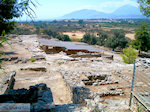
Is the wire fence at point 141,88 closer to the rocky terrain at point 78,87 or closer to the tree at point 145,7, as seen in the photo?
the rocky terrain at point 78,87

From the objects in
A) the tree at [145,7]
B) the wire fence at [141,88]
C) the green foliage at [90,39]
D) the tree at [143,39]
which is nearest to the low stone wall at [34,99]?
the wire fence at [141,88]

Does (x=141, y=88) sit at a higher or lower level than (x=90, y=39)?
higher

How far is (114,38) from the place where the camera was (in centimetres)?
3741

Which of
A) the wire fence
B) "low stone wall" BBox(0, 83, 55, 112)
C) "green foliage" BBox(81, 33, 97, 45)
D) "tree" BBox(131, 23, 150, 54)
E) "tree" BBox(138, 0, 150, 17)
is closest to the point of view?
"low stone wall" BBox(0, 83, 55, 112)

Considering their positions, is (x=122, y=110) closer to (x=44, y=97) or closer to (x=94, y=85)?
(x=44, y=97)

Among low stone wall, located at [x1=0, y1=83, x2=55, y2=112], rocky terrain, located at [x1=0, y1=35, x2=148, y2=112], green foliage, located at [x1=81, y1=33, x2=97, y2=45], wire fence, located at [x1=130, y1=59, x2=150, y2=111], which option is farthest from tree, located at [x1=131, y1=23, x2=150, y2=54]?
low stone wall, located at [x1=0, y1=83, x2=55, y2=112]

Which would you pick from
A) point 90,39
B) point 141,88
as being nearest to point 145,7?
point 141,88

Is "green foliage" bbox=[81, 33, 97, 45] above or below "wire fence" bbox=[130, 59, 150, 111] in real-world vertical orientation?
below

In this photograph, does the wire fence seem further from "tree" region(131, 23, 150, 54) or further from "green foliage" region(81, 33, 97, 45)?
"green foliage" region(81, 33, 97, 45)

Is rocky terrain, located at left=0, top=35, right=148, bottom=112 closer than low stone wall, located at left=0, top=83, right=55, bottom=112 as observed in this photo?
No

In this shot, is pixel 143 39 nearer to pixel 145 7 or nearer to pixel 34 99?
pixel 145 7

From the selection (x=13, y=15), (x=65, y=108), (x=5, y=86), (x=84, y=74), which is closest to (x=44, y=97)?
(x=65, y=108)

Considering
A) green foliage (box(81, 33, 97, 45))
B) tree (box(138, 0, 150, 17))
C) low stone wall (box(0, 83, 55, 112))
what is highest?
tree (box(138, 0, 150, 17))

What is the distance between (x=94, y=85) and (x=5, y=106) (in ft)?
21.2
